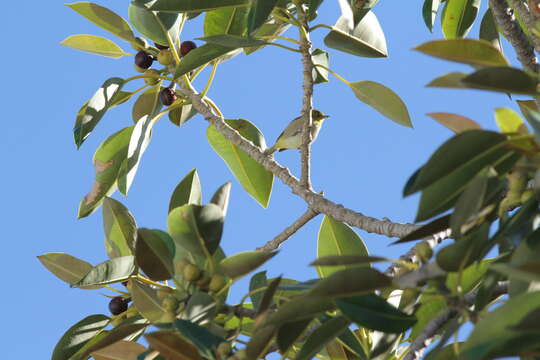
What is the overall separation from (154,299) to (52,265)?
1.70ft

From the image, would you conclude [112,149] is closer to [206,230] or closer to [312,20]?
[312,20]

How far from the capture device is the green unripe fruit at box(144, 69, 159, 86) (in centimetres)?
247

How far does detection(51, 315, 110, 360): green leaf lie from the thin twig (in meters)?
0.60

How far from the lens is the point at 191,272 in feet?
4.44

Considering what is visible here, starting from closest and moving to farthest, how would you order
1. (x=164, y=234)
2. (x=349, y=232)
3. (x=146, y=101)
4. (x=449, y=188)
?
(x=449, y=188), (x=164, y=234), (x=349, y=232), (x=146, y=101)

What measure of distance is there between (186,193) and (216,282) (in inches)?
19.6

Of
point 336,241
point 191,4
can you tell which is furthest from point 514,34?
point 191,4

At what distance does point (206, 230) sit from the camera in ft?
4.27

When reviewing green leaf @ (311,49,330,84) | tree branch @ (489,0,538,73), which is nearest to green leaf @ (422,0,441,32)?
green leaf @ (311,49,330,84)

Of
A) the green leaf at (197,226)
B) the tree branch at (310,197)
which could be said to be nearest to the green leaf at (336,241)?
the tree branch at (310,197)

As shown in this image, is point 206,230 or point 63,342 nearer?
point 206,230

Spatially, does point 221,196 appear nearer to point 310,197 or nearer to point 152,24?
Answer: point 310,197

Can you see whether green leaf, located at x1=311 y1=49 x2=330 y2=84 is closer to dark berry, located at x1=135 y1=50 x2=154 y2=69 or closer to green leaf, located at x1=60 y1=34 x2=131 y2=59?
dark berry, located at x1=135 y1=50 x2=154 y2=69

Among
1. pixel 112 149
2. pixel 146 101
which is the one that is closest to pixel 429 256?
pixel 112 149
